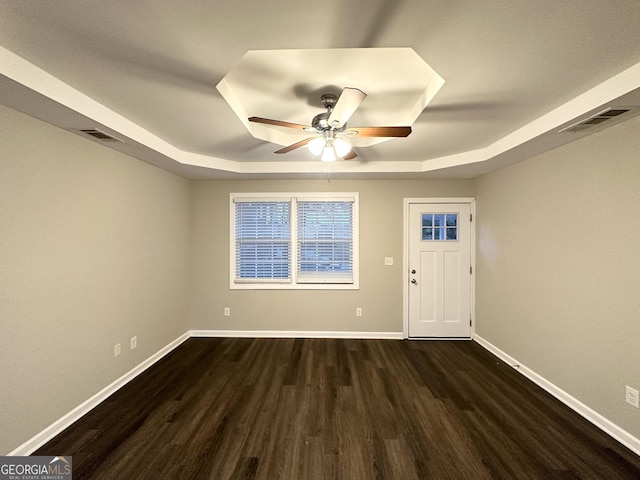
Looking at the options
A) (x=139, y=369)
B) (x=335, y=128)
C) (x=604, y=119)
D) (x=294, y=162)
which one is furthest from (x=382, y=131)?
(x=139, y=369)

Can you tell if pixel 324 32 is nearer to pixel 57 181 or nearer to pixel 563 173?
pixel 57 181

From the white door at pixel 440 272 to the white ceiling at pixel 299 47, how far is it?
159 centimetres

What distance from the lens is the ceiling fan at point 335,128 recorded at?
5.66ft

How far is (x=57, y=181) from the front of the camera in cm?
203

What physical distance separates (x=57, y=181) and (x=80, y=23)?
1331 millimetres

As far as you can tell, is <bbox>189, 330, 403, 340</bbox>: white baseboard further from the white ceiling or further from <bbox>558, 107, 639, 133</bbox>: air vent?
<bbox>558, 107, 639, 133</bbox>: air vent

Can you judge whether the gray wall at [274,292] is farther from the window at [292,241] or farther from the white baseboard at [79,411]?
the window at [292,241]

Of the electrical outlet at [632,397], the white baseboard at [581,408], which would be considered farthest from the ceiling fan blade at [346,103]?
the white baseboard at [581,408]

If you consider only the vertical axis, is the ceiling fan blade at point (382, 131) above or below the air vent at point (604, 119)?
below

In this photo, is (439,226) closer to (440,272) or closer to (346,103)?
(440,272)

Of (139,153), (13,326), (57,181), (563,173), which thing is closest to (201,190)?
(139,153)

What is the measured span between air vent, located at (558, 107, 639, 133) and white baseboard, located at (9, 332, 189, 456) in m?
4.46

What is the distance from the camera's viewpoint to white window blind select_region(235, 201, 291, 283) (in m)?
4.07

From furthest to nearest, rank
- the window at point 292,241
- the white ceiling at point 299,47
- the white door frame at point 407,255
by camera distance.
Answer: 1. the window at point 292,241
2. the white door frame at point 407,255
3. the white ceiling at point 299,47
